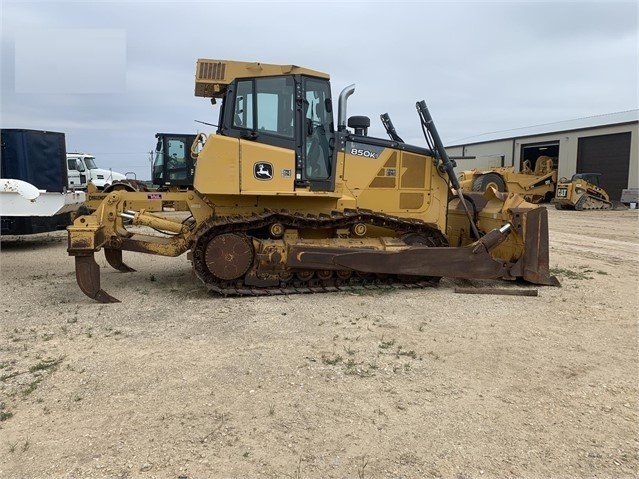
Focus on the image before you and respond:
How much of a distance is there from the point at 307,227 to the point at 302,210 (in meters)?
0.35

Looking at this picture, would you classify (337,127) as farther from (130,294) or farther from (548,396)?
(548,396)

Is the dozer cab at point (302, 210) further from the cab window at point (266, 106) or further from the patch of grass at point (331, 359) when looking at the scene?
the patch of grass at point (331, 359)

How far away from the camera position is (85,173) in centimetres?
2100

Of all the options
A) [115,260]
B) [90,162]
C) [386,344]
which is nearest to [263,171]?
[386,344]

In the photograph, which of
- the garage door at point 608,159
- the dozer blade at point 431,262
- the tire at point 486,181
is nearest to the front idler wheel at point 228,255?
the dozer blade at point 431,262

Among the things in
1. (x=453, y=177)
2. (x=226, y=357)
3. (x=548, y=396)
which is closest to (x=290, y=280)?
(x=226, y=357)

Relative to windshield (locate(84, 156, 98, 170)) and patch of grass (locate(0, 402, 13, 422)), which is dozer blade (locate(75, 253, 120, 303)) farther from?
windshield (locate(84, 156, 98, 170))

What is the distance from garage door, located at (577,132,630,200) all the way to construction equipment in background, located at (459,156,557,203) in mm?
2240

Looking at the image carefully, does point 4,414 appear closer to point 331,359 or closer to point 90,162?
point 331,359

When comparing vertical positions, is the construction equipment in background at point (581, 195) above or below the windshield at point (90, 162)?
below

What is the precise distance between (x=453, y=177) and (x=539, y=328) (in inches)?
112

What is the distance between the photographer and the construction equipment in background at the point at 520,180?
25.8 metres

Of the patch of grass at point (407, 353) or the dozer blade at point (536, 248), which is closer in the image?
the patch of grass at point (407, 353)

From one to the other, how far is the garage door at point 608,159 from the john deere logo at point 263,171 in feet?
91.7
